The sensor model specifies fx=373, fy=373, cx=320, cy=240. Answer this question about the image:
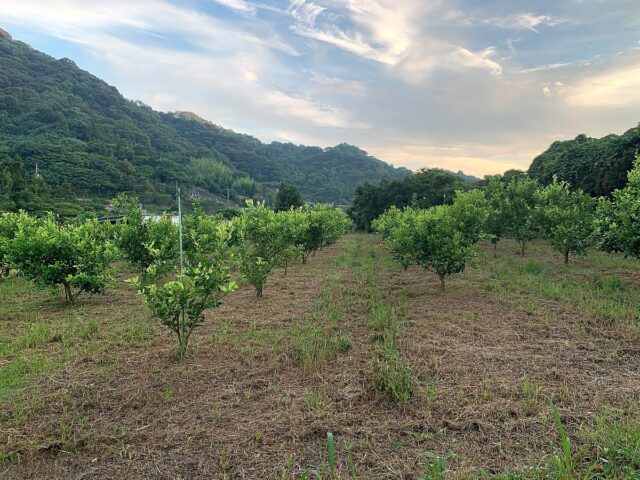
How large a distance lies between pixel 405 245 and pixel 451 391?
19.0 feet

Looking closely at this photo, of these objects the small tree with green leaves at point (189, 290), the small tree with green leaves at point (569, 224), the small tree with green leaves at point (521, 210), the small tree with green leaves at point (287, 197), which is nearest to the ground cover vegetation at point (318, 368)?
the small tree with green leaves at point (189, 290)

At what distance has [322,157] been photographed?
14388 centimetres

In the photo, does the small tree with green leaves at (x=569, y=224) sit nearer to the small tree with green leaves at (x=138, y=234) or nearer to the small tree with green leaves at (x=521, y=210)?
the small tree with green leaves at (x=521, y=210)

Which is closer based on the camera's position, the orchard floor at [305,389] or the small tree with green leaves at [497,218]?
the orchard floor at [305,389]

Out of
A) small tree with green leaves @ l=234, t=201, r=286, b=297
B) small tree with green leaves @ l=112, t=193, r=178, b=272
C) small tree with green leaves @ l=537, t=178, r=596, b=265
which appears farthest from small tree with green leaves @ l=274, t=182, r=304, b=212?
small tree with green leaves @ l=112, t=193, r=178, b=272

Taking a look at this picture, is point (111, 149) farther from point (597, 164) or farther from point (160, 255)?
point (597, 164)

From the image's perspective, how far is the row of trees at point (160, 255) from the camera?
540cm

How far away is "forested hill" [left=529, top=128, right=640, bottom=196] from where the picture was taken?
25944mm

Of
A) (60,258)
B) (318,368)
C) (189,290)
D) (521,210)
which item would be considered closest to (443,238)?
(318,368)

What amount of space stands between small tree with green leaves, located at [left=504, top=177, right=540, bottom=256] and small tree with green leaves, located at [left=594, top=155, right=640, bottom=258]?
7784mm

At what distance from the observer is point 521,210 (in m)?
18.7

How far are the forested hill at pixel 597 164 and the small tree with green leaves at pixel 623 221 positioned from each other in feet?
50.3

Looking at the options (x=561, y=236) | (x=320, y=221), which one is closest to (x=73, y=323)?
(x=320, y=221)

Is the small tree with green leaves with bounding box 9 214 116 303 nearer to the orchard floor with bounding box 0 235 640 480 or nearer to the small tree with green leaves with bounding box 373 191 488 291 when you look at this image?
the orchard floor with bounding box 0 235 640 480
